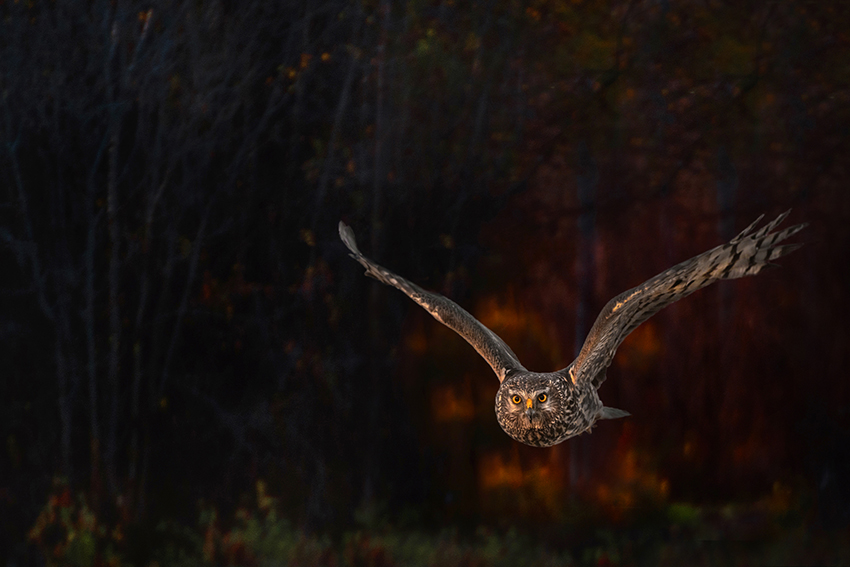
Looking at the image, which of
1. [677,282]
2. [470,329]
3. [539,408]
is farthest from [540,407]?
[677,282]

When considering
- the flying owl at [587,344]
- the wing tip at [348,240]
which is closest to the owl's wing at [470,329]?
the flying owl at [587,344]

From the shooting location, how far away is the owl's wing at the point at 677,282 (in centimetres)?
197

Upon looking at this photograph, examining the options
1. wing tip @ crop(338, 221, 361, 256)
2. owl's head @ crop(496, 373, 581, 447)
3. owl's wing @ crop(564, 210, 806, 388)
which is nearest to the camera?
owl's wing @ crop(564, 210, 806, 388)

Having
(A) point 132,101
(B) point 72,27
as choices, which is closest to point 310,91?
(A) point 132,101

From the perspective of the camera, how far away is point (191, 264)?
12.9ft

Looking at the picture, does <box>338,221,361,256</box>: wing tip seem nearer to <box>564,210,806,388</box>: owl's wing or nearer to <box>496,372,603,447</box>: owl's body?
<box>496,372,603,447</box>: owl's body

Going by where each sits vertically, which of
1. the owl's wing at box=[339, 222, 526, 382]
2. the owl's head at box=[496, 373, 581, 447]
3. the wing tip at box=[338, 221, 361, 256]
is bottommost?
the owl's head at box=[496, 373, 581, 447]

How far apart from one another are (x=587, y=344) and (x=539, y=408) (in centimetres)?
27

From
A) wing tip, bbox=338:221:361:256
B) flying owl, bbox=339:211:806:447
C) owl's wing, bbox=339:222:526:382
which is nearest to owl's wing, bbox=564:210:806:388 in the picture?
flying owl, bbox=339:211:806:447

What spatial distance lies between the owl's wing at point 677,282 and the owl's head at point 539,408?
0.10 m

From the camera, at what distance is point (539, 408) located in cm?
228

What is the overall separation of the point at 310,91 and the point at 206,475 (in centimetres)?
201

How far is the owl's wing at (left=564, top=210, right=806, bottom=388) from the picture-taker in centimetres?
197

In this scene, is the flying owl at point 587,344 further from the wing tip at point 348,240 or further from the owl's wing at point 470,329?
the wing tip at point 348,240
